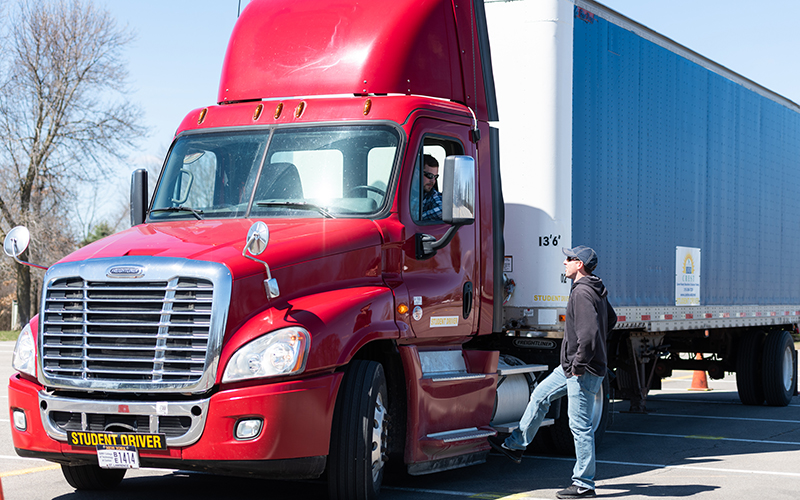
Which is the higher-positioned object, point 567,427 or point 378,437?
point 378,437

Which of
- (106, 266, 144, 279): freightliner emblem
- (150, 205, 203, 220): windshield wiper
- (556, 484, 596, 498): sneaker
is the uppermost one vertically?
(150, 205, 203, 220): windshield wiper

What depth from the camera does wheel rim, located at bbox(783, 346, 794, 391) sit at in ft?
52.9

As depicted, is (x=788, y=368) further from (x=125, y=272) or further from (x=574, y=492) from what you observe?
(x=125, y=272)

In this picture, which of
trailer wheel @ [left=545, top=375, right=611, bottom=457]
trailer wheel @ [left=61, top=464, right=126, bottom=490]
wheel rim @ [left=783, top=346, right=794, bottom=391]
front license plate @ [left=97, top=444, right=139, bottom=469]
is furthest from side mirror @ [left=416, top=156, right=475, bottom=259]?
wheel rim @ [left=783, top=346, right=794, bottom=391]

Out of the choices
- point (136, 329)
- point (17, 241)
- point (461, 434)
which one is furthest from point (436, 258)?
point (17, 241)

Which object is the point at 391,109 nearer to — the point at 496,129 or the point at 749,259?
the point at 496,129

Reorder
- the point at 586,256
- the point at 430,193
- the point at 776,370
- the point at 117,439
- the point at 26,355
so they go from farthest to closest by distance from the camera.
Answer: the point at 776,370
the point at 586,256
the point at 430,193
the point at 26,355
the point at 117,439

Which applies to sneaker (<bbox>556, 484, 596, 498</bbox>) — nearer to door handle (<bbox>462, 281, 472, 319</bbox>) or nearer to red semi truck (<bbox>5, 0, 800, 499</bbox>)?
red semi truck (<bbox>5, 0, 800, 499</bbox>)

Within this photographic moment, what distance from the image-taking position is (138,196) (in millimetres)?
8531

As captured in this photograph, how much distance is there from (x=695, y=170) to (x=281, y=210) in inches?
284

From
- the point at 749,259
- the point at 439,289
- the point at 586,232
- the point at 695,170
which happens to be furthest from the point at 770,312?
the point at 439,289

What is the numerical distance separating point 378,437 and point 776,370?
10.8 meters

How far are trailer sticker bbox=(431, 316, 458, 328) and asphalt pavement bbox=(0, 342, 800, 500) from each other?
4.52 feet

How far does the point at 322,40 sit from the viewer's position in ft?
27.9
